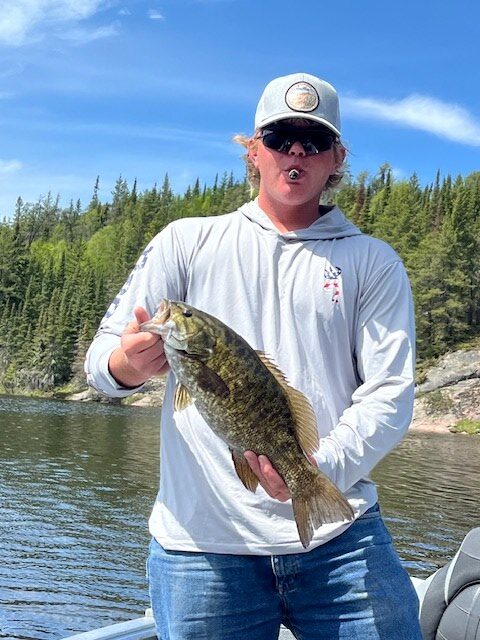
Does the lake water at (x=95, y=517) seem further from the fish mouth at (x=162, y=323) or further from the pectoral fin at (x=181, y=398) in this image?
the fish mouth at (x=162, y=323)

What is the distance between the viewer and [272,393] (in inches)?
106

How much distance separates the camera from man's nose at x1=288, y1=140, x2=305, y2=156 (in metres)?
3.08

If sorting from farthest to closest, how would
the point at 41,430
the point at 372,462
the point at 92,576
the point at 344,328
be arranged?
the point at 41,430, the point at 92,576, the point at 344,328, the point at 372,462

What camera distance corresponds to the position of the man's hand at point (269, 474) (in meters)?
2.65

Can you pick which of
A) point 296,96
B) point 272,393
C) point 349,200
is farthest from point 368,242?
point 349,200

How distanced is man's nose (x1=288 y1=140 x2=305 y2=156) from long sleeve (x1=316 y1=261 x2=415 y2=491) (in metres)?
0.62

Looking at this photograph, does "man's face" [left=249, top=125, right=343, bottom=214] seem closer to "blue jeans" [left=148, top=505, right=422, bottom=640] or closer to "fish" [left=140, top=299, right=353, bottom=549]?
"fish" [left=140, top=299, right=353, bottom=549]

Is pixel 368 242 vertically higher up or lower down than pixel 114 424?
higher up

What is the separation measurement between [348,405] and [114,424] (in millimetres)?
48507

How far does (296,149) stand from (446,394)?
66821 mm

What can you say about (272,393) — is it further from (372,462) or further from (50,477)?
(50,477)

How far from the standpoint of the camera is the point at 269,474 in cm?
265

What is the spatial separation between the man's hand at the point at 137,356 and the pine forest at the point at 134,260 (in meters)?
55.0

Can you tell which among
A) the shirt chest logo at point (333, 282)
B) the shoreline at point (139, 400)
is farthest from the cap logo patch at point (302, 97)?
the shoreline at point (139, 400)
